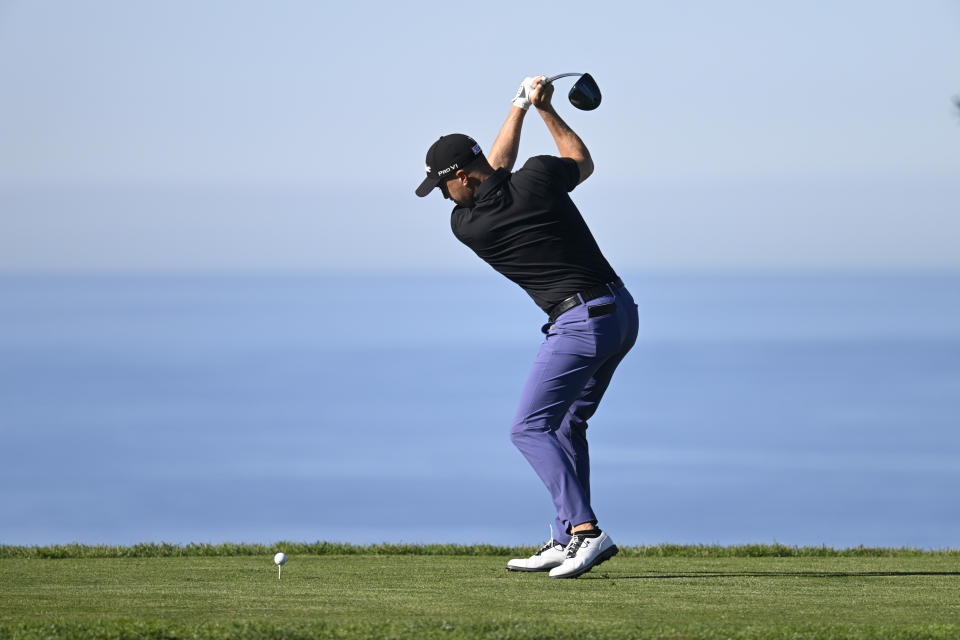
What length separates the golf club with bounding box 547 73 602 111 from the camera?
281 inches

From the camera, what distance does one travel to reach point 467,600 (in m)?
5.61

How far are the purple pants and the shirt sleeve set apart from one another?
0.63 meters

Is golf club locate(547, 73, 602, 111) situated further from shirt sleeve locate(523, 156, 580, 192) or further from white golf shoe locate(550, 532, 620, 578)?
white golf shoe locate(550, 532, 620, 578)

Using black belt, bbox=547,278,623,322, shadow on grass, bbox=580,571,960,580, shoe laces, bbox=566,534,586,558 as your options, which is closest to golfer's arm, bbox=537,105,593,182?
black belt, bbox=547,278,623,322

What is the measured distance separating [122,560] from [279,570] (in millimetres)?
1899

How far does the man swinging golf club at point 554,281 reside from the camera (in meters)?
6.41

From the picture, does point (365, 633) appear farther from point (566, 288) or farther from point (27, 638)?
point (566, 288)

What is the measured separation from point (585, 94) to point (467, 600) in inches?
121

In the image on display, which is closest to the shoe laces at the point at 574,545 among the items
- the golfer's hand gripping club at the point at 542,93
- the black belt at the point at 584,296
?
the black belt at the point at 584,296

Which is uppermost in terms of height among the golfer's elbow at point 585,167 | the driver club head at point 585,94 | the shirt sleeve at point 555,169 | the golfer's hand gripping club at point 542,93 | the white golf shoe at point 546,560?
the driver club head at point 585,94

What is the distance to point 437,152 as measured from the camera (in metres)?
6.50

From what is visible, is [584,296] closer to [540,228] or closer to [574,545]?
[540,228]

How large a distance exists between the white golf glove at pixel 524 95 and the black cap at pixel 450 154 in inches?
17.5

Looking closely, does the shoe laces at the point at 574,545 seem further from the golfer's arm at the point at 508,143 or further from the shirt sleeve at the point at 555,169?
the golfer's arm at the point at 508,143
